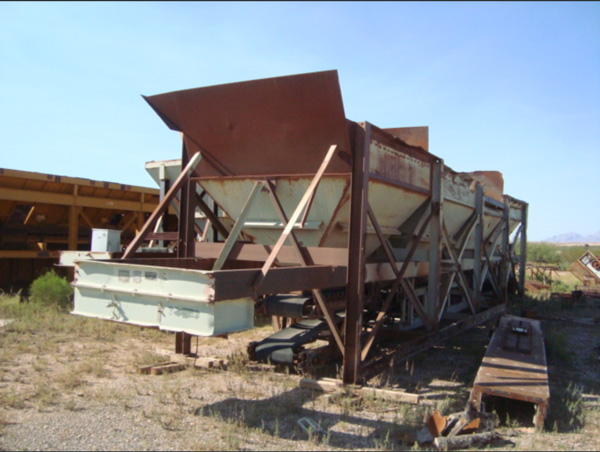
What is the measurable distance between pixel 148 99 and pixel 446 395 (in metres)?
4.98

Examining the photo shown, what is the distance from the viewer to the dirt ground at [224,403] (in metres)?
3.97

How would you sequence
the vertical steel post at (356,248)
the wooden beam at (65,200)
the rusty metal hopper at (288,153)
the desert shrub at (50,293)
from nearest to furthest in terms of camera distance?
the rusty metal hopper at (288,153), the vertical steel post at (356,248), the desert shrub at (50,293), the wooden beam at (65,200)

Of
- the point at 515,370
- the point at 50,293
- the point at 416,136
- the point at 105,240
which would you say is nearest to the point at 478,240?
the point at 416,136

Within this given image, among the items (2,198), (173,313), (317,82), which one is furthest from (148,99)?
(2,198)

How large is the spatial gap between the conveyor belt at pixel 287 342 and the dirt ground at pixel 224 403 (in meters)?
0.18

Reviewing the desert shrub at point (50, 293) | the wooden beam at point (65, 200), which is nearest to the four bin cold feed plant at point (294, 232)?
the desert shrub at point (50, 293)

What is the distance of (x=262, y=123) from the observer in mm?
5500

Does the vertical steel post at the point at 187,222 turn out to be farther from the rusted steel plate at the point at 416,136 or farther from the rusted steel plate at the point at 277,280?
the rusted steel plate at the point at 416,136

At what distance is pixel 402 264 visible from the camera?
262 inches

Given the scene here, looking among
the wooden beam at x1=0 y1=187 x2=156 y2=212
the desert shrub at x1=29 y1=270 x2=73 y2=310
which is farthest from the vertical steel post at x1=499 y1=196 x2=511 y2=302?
the desert shrub at x1=29 y1=270 x2=73 y2=310

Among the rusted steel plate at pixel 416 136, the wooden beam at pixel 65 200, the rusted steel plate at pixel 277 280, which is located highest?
the rusted steel plate at pixel 416 136

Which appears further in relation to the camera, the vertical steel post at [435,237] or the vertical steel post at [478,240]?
the vertical steel post at [478,240]

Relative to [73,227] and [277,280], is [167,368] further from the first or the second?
[73,227]

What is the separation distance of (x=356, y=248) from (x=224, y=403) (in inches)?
82.2
